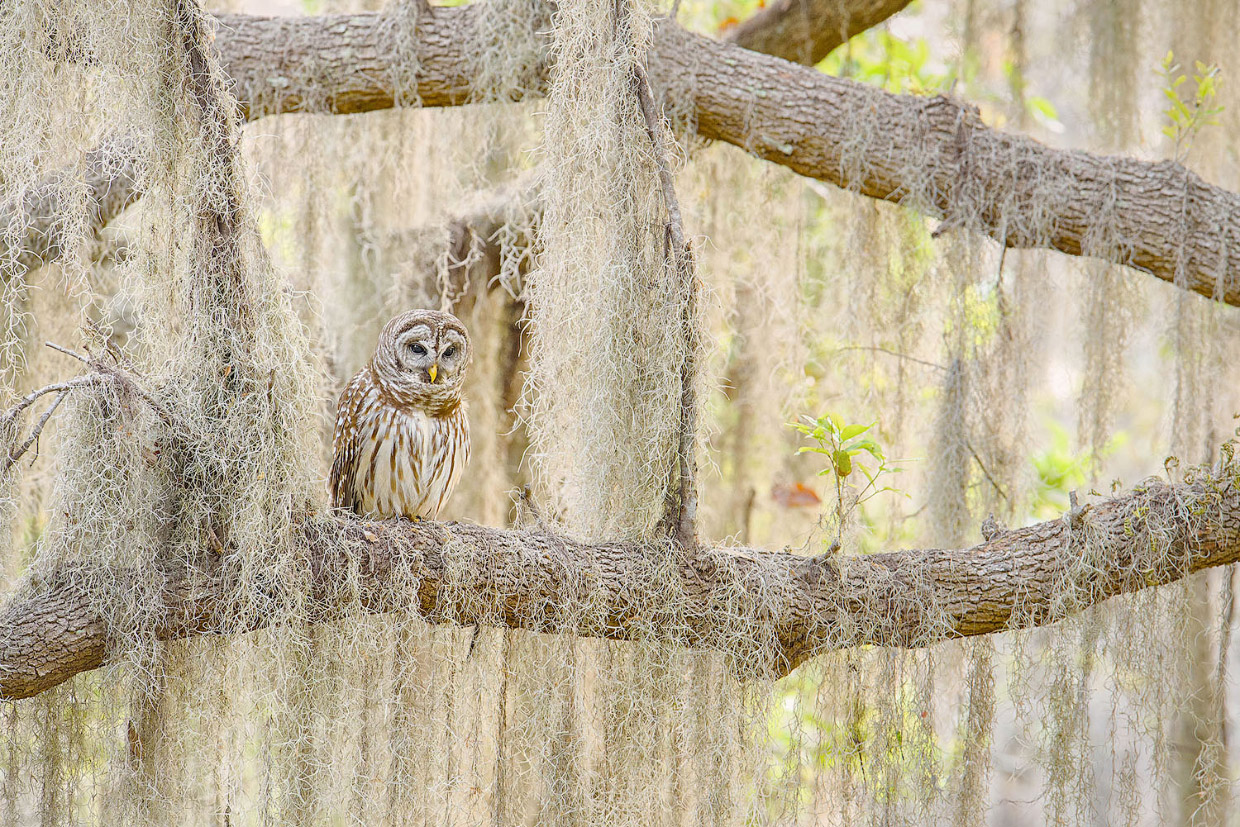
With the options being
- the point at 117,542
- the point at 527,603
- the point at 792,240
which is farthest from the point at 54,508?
the point at 792,240

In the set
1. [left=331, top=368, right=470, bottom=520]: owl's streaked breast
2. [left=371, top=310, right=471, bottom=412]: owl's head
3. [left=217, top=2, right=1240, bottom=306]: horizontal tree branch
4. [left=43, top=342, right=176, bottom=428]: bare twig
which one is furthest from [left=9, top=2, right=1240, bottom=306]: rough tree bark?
[left=43, top=342, right=176, bottom=428]: bare twig

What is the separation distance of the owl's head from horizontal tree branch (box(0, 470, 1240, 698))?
693mm

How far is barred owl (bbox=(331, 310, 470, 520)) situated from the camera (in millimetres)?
3500

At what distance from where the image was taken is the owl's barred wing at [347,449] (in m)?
3.63

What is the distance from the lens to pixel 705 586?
A: 2.93 m

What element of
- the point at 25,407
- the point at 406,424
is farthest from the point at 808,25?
the point at 25,407

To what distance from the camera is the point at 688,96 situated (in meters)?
4.04

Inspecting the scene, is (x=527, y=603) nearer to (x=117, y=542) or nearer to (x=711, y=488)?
(x=117, y=542)

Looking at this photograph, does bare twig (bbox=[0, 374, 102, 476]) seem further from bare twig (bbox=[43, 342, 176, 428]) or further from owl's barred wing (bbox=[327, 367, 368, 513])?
owl's barred wing (bbox=[327, 367, 368, 513])

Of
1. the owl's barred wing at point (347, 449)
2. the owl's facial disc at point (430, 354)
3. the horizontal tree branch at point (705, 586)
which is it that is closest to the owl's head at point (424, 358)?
the owl's facial disc at point (430, 354)

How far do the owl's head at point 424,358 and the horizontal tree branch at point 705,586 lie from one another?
0.69 meters

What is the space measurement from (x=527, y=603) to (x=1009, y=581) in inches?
48.6

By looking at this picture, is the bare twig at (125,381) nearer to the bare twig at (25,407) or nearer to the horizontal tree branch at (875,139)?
the bare twig at (25,407)

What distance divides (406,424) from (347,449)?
218 mm
